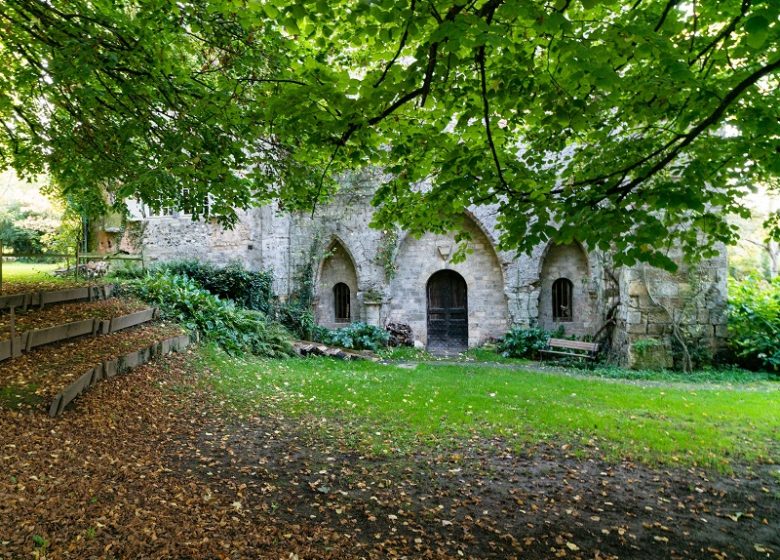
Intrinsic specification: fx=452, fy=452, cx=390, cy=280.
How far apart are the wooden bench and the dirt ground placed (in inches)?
290

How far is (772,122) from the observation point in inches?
151

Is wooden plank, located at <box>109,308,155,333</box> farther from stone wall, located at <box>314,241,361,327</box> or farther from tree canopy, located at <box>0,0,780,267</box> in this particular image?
stone wall, located at <box>314,241,361,327</box>

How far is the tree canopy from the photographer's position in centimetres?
343

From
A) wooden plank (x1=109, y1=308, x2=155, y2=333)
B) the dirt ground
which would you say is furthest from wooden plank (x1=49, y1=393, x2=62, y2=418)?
wooden plank (x1=109, y1=308, x2=155, y2=333)

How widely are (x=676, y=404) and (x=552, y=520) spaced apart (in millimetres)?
5164

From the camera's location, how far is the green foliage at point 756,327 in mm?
11094

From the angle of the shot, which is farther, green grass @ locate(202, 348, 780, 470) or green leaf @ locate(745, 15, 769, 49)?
green grass @ locate(202, 348, 780, 470)

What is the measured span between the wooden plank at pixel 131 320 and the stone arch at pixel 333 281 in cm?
713

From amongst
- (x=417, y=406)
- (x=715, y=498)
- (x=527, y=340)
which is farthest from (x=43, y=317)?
(x=527, y=340)

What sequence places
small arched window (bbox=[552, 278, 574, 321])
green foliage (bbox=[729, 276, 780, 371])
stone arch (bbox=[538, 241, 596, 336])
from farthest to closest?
small arched window (bbox=[552, 278, 574, 321]) < stone arch (bbox=[538, 241, 596, 336]) < green foliage (bbox=[729, 276, 780, 371])

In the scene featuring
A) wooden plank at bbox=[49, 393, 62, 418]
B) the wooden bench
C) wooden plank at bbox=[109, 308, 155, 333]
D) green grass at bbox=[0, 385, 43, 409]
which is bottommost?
the wooden bench

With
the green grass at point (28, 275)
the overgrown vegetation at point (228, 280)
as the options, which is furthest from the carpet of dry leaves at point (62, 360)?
the overgrown vegetation at point (228, 280)

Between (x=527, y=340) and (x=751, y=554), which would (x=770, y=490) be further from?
(x=527, y=340)

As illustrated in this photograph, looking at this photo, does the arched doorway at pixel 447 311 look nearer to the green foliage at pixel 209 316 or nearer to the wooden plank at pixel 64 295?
the green foliage at pixel 209 316
